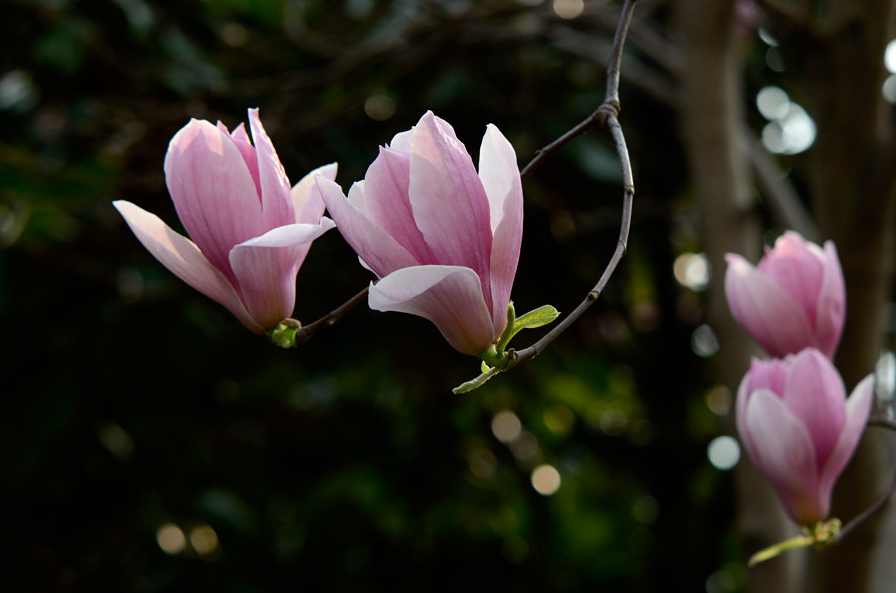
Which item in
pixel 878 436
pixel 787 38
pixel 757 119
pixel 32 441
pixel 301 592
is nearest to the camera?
pixel 878 436

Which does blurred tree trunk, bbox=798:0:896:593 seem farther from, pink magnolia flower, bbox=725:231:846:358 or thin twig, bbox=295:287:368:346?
thin twig, bbox=295:287:368:346

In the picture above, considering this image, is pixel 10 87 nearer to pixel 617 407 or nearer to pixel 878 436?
pixel 617 407

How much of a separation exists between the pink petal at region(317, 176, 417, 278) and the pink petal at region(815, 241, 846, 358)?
0.38 meters

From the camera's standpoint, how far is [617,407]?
195 centimetres

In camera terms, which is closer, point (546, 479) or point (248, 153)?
point (248, 153)

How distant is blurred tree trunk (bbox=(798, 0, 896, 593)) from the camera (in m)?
0.89

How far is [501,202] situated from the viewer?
0.43 metres

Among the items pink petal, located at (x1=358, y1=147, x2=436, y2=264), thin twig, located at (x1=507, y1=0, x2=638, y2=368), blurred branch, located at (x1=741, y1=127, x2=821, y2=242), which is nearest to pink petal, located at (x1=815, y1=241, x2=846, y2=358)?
thin twig, located at (x1=507, y1=0, x2=638, y2=368)

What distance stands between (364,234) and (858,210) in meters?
0.72

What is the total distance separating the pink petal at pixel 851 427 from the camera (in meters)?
0.60

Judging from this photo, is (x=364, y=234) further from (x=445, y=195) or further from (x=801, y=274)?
(x=801, y=274)

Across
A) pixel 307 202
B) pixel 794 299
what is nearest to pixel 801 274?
pixel 794 299

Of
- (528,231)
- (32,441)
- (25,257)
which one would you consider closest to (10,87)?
(25,257)

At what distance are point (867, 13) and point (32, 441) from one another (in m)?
1.19
